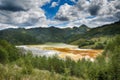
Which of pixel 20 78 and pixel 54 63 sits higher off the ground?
Answer: pixel 20 78

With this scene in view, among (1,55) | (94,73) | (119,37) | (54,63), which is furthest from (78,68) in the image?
(94,73)

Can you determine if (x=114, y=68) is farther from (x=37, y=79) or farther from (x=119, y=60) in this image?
(x=37, y=79)

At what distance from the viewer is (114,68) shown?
126 feet

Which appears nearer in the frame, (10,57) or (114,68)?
(114,68)

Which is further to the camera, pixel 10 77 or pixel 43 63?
pixel 43 63

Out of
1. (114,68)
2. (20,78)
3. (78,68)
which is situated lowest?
(78,68)

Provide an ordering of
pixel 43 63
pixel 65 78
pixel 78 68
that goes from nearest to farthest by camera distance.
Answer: pixel 65 78, pixel 78 68, pixel 43 63

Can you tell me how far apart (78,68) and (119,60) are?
66.9 m

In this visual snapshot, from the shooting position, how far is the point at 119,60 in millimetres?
37938

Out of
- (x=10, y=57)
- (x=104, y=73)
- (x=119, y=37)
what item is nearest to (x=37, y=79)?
(x=104, y=73)

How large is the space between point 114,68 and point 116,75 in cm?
128

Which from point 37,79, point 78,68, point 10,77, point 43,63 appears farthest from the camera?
point 43,63

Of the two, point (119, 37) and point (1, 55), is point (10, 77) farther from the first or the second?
point (119, 37)

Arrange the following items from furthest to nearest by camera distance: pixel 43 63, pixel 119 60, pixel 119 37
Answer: pixel 119 37, pixel 43 63, pixel 119 60
